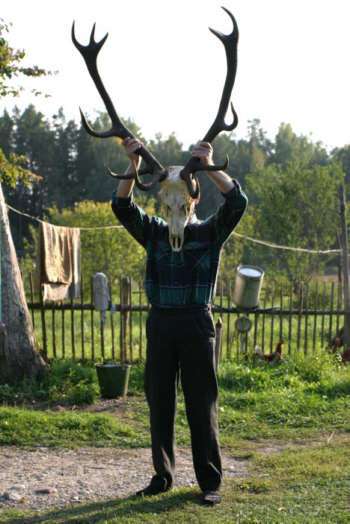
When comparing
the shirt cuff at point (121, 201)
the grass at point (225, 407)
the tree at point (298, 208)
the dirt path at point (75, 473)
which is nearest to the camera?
the shirt cuff at point (121, 201)

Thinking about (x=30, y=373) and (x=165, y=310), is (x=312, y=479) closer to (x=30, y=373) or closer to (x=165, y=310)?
(x=165, y=310)

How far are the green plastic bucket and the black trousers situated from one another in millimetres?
3228

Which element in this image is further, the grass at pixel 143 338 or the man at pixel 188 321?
the grass at pixel 143 338

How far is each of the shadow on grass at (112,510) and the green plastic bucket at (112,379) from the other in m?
Answer: 3.17

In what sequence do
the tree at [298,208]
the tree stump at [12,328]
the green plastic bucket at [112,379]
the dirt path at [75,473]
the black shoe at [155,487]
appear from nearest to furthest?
the black shoe at [155,487] → the dirt path at [75,473] → the green plastic bucket at [112,379] → the tree stump at [12,328] → the tree at [298,208]

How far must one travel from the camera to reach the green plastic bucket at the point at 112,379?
7.95 meters

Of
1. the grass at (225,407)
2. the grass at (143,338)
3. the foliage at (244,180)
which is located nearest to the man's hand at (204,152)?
the grass at (225,407)

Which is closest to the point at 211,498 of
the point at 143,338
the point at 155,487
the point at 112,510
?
the point at 155,487

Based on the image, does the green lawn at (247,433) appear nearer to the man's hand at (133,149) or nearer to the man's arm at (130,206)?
the man's arm at (130,206)

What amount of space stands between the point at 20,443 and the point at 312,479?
2.66 m

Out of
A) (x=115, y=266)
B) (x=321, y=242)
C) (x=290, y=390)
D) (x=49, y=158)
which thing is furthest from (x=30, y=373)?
(x=49, y=158)

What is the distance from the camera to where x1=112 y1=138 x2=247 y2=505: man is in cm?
457

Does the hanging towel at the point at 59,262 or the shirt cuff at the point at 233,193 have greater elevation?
the shirt cuff at the point at 233,193

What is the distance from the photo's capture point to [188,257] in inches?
181
